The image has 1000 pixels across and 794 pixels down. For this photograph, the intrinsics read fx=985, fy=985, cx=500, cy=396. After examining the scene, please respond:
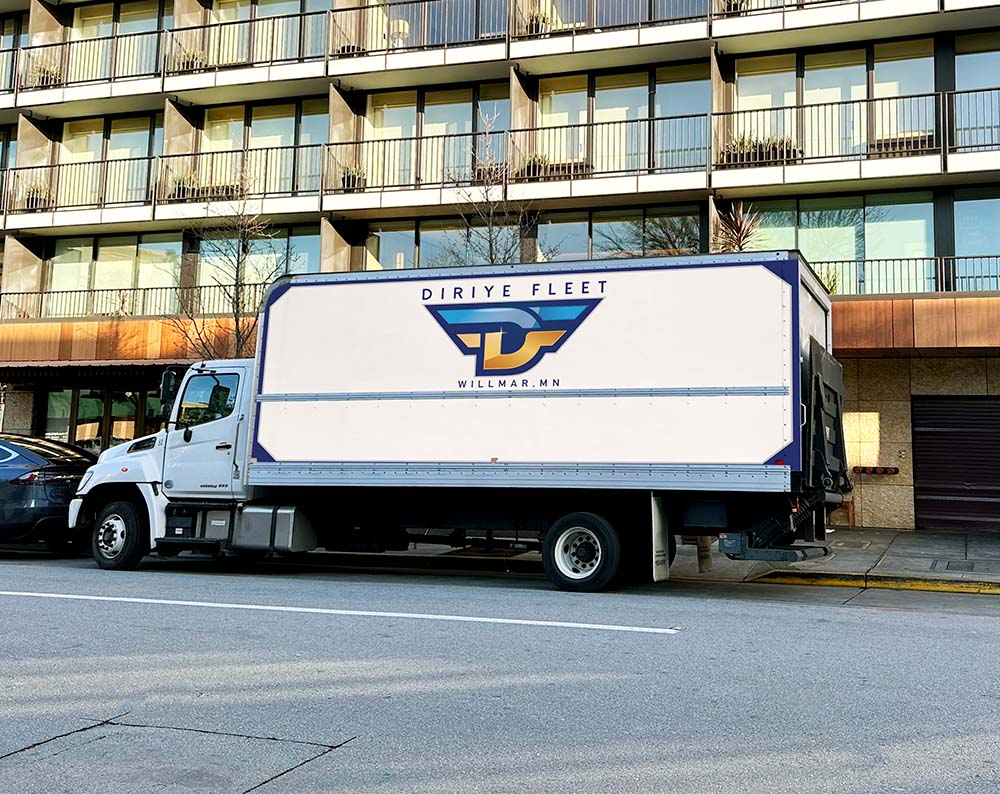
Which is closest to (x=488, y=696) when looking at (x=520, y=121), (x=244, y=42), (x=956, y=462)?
(x=956, y=462)

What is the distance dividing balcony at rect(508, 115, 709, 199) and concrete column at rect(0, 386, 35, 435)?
1309cm

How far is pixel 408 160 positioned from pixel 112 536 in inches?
471

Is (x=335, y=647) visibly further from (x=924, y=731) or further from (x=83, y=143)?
(x=83, y=143)

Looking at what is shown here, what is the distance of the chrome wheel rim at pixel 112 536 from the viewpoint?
12.0 metres

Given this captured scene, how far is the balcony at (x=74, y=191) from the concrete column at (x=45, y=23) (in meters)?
3.37

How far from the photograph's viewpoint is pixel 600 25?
66.3 ft

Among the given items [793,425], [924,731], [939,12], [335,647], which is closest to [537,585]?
[793,425]

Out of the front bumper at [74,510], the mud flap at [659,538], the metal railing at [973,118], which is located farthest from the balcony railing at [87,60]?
the mud flap at [659,538]

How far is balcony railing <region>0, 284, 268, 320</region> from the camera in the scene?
21.6m

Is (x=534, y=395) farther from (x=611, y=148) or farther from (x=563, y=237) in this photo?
(x=611, y=148)

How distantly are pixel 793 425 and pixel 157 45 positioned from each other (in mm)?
19804

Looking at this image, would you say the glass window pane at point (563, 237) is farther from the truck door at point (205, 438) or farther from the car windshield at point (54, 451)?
the car windshield at point (54, 451)

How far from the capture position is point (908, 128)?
60.6 feet

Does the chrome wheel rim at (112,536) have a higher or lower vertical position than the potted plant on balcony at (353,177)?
lower
